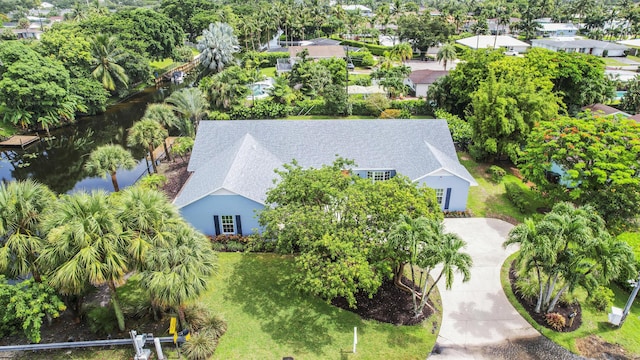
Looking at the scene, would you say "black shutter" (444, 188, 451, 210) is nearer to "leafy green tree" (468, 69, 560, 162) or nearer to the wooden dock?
"leafy green tree" (468, 69, 560, 162)

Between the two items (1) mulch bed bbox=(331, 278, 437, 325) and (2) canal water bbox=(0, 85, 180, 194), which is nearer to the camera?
(1) mulch bed bbox=(331, 278, 437, 325)

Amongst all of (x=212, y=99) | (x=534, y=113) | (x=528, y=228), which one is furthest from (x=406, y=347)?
(x=212, y=99)

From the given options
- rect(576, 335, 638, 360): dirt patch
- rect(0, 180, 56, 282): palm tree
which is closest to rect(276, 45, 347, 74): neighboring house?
rect(0, 180, 56, 282): palm tree

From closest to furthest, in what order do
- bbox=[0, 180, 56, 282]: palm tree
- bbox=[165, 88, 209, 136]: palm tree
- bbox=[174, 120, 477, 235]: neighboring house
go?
bbox=[0, 180, 56, 282]: palm tree → bbox=[174, 120, 477, 235]: neighboring house → bbox=[165, 88, 209, 136]: palm tree

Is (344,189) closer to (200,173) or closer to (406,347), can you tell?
(406,347)

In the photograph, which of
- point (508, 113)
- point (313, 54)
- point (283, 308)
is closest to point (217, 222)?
point (283, 308)

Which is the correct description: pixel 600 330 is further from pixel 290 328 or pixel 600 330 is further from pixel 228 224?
pixel 228 224
